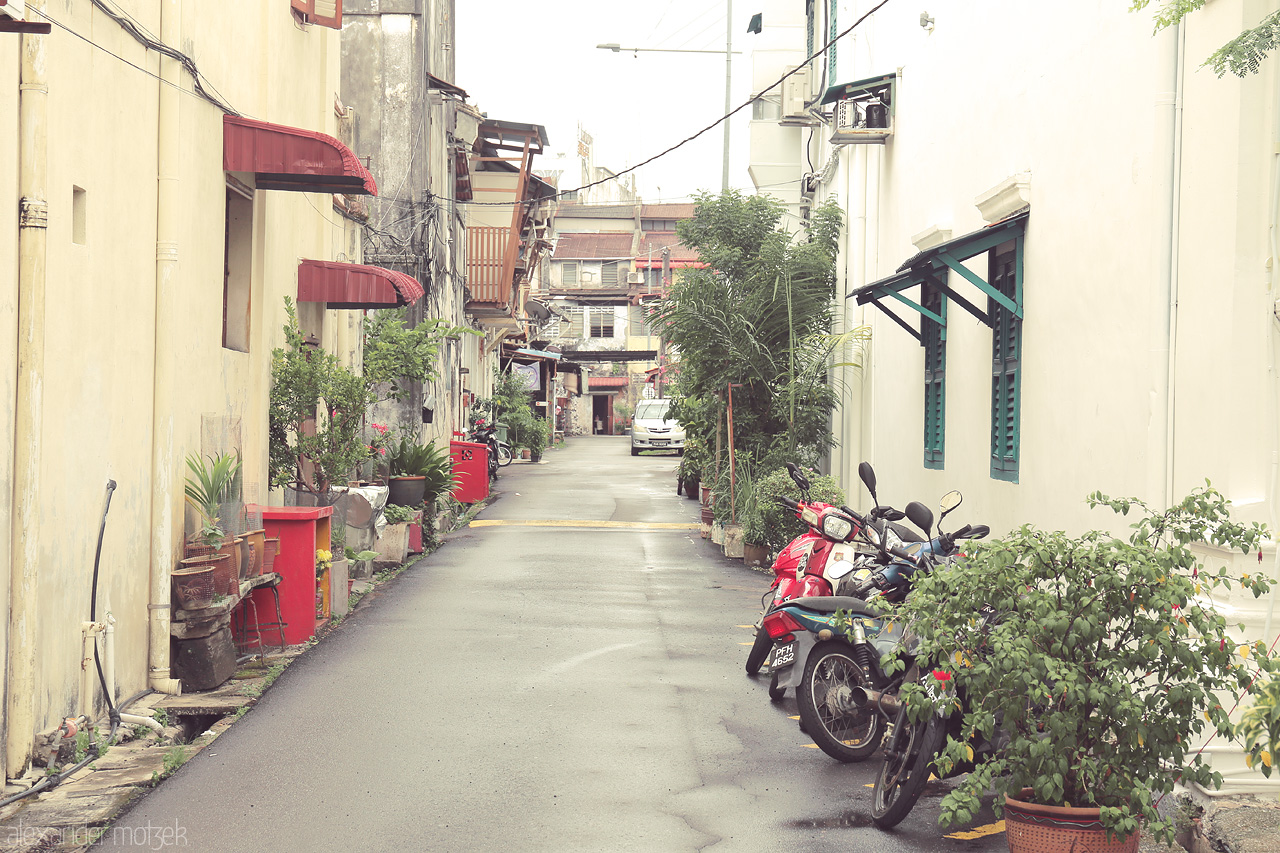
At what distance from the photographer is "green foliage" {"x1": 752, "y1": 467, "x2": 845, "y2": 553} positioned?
1361 centimetres

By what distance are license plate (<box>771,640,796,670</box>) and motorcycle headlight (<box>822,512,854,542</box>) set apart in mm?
722

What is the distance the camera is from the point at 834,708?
20.7ft

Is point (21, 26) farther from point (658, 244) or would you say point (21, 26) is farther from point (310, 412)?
point (658, 244)

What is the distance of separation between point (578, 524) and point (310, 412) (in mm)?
7343

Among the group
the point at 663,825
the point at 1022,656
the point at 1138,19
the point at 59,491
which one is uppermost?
the point at 1138,19

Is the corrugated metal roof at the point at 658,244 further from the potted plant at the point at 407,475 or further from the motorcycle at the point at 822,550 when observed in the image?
the motorcycle at the point at 822,550

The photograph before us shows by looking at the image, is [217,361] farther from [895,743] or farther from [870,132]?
[870,132]

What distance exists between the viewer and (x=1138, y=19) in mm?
6434

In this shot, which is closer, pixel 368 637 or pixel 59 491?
pixel 59 491

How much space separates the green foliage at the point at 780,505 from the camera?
13.6m

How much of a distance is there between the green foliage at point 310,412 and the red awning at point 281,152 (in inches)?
89.6

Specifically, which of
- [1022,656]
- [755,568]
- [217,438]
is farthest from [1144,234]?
[755,568]

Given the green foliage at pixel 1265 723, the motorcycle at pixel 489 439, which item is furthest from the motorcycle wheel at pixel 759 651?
the motorcycle at pixel 489 439

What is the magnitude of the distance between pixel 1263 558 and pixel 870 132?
8461 mm
